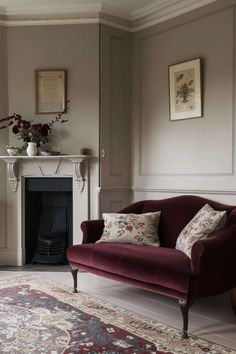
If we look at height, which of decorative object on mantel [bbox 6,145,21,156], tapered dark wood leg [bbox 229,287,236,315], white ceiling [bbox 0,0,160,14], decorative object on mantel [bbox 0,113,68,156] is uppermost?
white ceiling [bbox 0,0,160,14]

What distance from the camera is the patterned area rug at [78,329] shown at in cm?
232

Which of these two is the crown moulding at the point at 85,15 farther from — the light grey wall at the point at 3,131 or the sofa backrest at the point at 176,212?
the sofa backrest at the point at 176,212

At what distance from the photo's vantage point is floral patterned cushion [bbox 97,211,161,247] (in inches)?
136

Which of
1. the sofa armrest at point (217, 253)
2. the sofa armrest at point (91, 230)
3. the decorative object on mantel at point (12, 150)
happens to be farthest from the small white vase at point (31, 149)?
the sofa armrest at point (217, 253)

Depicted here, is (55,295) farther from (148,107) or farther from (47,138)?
(148,107)

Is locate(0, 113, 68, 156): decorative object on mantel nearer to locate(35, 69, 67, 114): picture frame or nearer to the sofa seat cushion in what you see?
locate(35, 69, 67, 114): picture frame

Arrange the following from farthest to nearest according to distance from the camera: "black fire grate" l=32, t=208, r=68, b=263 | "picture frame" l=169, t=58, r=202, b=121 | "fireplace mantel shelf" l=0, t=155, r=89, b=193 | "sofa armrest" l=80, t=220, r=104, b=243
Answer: "black fire grate" l=32, t=208, r=68, b=263
"fireplace mantel shelf" l=0, t=155, r=89, b=193
"picture frame" l=169, t=58, r=202, b=121
"sofa armrest" l=80, t=220, r=104, b=243

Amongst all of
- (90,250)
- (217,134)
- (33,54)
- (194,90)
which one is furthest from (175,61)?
(90,250)

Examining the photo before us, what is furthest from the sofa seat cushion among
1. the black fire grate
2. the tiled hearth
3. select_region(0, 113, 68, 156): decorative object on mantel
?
select_region(0, 113, 68, 156): decorative object on mantel

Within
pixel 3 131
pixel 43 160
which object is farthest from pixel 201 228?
pixel 3 131

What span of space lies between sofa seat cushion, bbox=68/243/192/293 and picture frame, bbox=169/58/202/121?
1453 mm

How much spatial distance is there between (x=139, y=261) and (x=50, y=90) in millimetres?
2379

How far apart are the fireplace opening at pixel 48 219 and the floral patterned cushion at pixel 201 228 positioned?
1714 mm

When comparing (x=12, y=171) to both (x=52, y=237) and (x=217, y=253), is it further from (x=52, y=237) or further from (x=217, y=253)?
(x=217, y=253)
